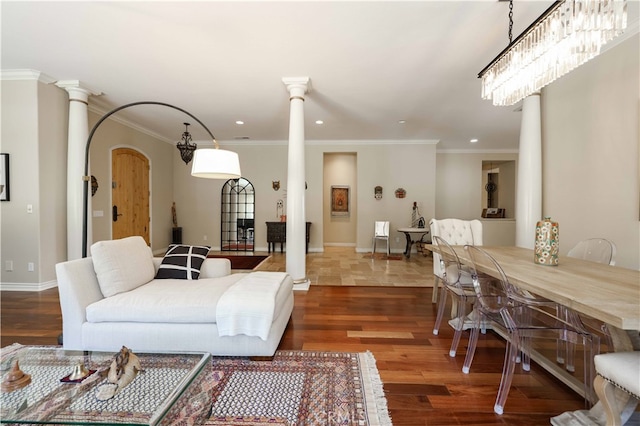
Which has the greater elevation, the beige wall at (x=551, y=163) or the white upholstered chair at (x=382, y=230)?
the beige wall at (x=551, y=163)

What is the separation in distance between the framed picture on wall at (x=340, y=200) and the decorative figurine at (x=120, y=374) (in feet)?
24.0

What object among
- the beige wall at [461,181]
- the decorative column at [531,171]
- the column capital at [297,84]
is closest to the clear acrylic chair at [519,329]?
the decorative column at [531,171]

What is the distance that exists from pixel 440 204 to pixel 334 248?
10.8 ft

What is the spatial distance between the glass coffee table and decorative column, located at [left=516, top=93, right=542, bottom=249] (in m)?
3.83

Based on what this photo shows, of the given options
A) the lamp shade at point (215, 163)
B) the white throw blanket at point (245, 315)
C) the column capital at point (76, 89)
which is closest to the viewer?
the white throw blanket at point (245, 315)

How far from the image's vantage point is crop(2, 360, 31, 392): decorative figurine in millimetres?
1312

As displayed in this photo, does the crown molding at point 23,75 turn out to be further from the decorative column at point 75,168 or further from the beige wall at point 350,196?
the beige wall at point 350,196

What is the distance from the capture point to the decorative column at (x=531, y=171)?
3516 millimetres

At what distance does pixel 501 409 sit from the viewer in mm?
1612

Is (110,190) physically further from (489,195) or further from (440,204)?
(489,195)

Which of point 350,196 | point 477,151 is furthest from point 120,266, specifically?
point 477,151

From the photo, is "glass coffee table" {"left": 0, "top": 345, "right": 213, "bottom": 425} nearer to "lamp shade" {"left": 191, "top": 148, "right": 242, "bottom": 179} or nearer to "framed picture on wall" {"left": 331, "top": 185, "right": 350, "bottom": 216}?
"lamp shade" {"left": 191, "top": 148, "right": 242, "bottom": 179}

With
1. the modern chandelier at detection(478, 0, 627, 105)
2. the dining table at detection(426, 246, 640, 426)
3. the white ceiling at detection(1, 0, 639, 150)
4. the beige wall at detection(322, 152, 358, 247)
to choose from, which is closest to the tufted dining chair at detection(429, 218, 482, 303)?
the dining table at detection(426, 246, 640, 426)

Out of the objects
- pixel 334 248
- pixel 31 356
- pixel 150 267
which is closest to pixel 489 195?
pixel 334 248
